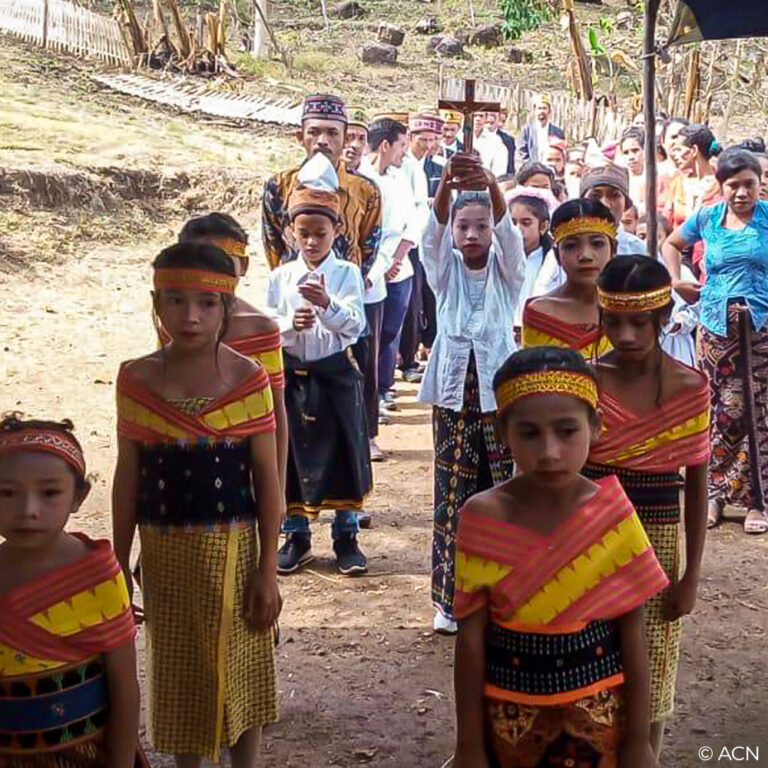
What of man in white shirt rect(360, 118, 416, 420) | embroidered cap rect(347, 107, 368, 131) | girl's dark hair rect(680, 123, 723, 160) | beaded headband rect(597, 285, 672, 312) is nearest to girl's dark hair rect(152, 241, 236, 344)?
beaded headband rect(597, 285, 672, 312)

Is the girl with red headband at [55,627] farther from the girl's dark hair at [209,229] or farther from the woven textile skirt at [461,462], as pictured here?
the woven textile skirt at [461,462]

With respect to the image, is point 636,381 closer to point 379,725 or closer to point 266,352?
point 266,352

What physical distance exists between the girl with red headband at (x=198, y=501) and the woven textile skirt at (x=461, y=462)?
144 centimetres

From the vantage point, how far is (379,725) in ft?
13.4

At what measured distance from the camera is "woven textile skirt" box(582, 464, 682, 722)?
3.27 meters

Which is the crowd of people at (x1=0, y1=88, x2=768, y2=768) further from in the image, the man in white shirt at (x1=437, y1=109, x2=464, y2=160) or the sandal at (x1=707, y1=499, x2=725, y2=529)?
the man in white shirt at (x1=437, y1=109, x2=464, y2=160)

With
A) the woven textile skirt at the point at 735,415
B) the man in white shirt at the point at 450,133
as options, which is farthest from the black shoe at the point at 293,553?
the man in white shirt at the point at 450,133

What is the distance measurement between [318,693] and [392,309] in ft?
13.8

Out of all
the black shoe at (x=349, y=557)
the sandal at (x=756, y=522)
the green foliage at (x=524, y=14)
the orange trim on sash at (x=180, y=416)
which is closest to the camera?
the orange trim on sash at (x=180, y=416)

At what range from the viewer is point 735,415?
619cm

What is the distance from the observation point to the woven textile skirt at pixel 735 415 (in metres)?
6.10

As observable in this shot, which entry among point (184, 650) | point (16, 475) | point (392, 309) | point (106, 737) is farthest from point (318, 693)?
point (392, 309)

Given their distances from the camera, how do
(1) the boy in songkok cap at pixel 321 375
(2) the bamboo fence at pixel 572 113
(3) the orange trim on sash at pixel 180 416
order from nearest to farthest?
(3) the orange trim on sash at pixel 180 416 < (1) the boy in songkok cap at pixel 321 375 < (2) the bamboo fence at pixel 572 113

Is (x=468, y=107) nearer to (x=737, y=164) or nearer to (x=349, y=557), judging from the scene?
(x=737, y=164)
